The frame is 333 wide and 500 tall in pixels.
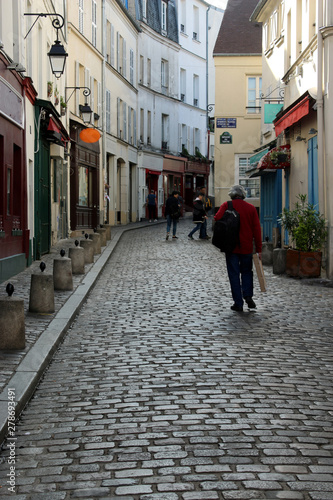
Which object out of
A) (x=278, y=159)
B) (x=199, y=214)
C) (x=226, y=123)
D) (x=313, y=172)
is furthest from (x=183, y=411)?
(x=226, y=123)

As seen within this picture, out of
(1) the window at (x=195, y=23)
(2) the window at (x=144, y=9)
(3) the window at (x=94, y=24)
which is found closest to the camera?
(3) the window at (x=94, y=24)

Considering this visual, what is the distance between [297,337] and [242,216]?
255 centimetres

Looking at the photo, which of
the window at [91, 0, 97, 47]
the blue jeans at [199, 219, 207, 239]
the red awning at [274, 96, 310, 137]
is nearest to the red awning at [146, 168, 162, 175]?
the window at [91, 0, 97, 47]

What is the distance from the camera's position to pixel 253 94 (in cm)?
3541

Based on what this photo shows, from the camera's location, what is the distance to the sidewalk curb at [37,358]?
16.9 feet

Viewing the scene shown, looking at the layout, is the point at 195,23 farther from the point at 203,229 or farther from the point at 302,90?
the point at 302,90

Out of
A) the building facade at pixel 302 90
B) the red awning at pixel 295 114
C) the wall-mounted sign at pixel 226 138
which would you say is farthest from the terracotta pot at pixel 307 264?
the wall-mounted sign at pixel 226 138

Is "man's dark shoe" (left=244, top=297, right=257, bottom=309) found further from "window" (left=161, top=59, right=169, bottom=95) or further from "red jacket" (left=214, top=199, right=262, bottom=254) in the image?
"window" (left=161, top=59, right=169, bottom=95)

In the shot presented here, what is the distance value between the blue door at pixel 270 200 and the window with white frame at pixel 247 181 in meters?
8.57

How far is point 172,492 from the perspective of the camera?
3.61 meters

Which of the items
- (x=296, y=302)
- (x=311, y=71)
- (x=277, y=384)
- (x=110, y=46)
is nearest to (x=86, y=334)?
(x=277, y=384)

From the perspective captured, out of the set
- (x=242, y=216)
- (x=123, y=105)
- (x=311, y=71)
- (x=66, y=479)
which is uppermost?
(x=123, y=105)

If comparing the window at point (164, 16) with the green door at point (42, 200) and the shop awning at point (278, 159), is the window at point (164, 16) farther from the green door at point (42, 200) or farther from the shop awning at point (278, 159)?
the shop awning at point (278, 159)

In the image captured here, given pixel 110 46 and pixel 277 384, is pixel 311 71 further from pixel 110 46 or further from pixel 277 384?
pixel 110 46
